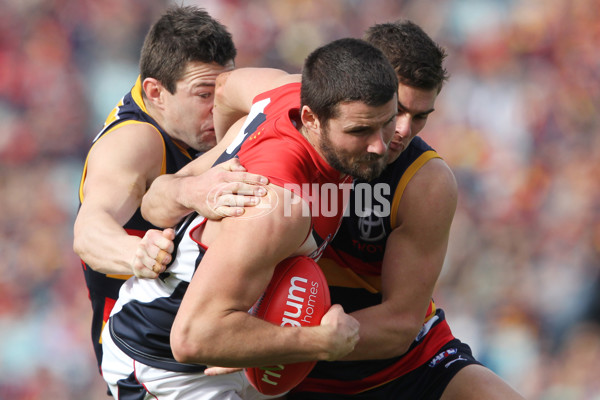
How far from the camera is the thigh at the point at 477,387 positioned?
11.5ft

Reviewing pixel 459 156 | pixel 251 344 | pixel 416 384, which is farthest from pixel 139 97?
pixel 459 156

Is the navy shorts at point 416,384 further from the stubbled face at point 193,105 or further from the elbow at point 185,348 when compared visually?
the stubbled face at point 193,105

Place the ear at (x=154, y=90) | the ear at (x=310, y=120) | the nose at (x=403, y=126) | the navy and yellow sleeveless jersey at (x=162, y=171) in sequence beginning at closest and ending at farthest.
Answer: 1. the ear at (x=310, y=120)
2. the nose at (x=403, y=126)
3. the navy and yellow sleeveless jersey at (x=162, y=171)
4. the ear at (x=154, y=90)

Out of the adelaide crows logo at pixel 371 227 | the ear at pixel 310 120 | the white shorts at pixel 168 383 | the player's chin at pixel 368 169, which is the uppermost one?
the ear at pixel 310 120

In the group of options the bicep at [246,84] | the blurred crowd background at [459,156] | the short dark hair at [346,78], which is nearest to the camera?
the short dark hair at [346,78]

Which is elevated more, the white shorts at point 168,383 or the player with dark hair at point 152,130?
the player with dark hair at point 152,130

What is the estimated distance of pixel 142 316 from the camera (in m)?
3.15

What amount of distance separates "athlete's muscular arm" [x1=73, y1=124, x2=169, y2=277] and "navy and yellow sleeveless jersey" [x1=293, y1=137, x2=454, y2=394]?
1.07 m

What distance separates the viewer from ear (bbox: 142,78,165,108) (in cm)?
424

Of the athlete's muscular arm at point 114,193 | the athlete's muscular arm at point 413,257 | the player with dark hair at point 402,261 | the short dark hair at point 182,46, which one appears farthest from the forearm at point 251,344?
the short dark hair at point 182,46

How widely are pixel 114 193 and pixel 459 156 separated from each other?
4.49 metres

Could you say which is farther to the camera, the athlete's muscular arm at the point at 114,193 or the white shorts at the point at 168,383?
the athlete's muscular arm at the point at 114,193

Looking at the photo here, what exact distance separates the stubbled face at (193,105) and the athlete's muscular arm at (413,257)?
1413 mm

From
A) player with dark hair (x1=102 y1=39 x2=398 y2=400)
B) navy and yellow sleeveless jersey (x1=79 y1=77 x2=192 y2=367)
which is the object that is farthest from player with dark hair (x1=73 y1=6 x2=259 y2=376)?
player with dark hair (x1=102 y1=39 x2=398 y2=400)
